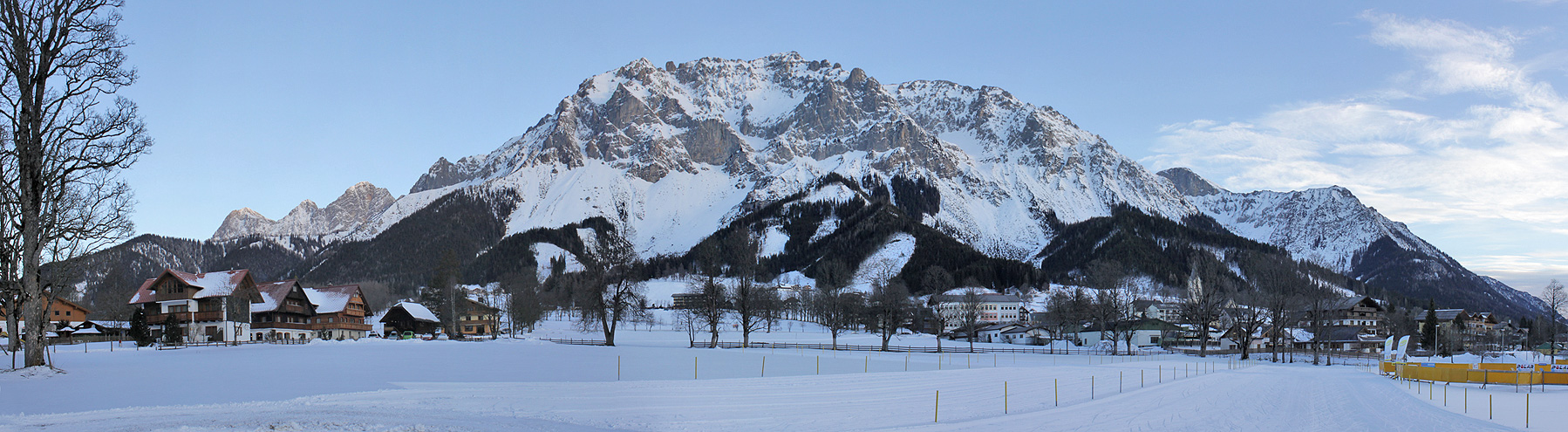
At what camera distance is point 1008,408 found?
24781mm

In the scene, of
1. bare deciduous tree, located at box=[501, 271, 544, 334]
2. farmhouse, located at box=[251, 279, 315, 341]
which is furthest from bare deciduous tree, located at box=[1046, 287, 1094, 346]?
farmhouse, located at box=[251, 279, 315, 341]

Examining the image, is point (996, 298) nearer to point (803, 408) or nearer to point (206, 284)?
point (206, 284)

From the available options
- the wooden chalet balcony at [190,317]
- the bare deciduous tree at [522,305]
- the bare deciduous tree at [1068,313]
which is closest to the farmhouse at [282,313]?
the wooden chalet balcony at [190,317]

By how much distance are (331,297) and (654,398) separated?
7622 centimetres

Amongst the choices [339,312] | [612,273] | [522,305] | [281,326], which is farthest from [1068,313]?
[281,326]

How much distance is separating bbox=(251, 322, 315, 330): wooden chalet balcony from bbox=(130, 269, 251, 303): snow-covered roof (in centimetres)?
576

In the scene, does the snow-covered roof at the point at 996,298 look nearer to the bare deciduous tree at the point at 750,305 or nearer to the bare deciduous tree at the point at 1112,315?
the bare deciduous tree at the point at 750,305

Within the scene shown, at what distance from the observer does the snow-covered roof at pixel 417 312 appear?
3684 inches

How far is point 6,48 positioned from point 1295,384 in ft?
154

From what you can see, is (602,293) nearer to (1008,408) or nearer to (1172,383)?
(1172,383)

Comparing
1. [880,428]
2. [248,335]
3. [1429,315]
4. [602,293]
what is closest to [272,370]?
[880,428]

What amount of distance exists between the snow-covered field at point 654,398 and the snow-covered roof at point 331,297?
146 ft

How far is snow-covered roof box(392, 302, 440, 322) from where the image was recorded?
307 ft

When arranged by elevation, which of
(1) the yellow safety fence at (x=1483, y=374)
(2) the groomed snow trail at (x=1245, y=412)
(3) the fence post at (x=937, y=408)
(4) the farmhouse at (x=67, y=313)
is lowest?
(4) the farmhouse at (x=67, y=313)
